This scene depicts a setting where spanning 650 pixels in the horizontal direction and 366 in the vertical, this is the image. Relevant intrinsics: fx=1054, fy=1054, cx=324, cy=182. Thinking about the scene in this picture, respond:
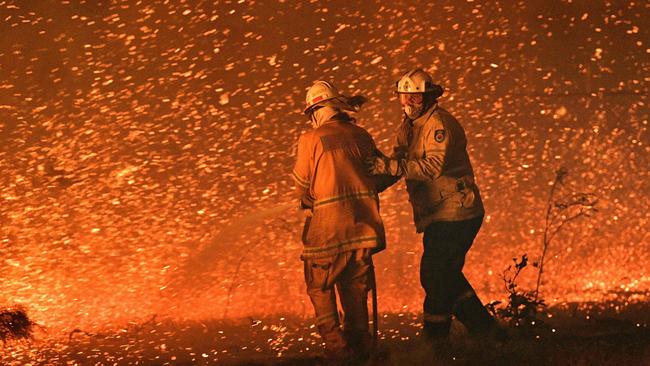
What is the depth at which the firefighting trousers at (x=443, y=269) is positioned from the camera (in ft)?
17.2

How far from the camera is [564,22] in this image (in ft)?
23.9

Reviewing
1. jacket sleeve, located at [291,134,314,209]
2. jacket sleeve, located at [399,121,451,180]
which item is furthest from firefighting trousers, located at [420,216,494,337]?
jacket sleeve, located at [291,134,314,209]

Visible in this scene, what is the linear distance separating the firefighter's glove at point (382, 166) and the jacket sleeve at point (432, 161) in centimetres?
5

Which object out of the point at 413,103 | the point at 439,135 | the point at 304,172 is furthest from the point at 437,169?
the point at 304,172

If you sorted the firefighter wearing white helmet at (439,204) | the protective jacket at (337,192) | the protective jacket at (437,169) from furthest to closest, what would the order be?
the firefighter wearing white helmet at (439,204) < the protective jacket at (437,169) < the protective jacket at (337,192)

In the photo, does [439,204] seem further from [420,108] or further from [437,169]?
[420,108]

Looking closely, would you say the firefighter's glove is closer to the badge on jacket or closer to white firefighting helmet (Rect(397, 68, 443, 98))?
the badge on jacket

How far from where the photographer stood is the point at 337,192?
4973mm

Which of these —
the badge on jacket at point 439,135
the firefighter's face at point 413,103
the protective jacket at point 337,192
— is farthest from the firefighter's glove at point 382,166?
the firefighter's face at point 413,103

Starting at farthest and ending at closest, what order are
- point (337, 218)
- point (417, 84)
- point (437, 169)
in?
point (417, 84), point (437, 169), point (337, 218)

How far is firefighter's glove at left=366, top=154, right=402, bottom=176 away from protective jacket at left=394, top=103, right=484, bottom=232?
0.06 metres

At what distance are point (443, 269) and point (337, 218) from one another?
661mm

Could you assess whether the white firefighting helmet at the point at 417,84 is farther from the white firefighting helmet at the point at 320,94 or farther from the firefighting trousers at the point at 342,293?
the firefighting trousers at the point at 342,293

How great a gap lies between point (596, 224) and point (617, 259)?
10.7 inches
